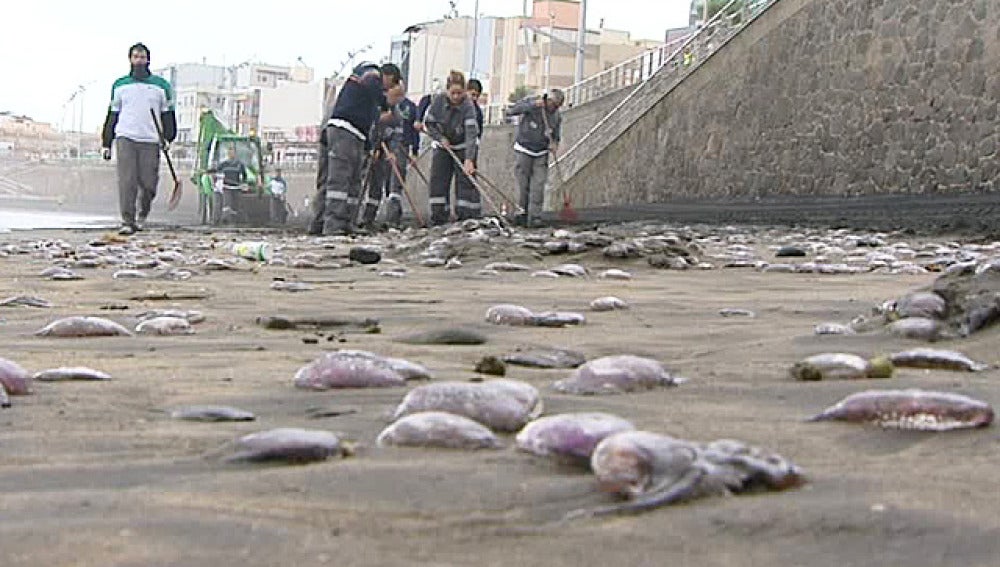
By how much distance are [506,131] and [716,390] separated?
40.1 metres

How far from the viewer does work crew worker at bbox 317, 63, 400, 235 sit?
12523mm

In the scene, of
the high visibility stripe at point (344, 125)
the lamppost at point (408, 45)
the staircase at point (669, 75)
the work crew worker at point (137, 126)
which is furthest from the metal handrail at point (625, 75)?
the lamppost at point (408, 45)

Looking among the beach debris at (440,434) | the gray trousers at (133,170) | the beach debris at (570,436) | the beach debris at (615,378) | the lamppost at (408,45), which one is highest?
the lamppost at (408,45)

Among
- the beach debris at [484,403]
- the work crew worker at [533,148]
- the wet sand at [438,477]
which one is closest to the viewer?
the wet sand at [438,477]

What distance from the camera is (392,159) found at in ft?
49.8

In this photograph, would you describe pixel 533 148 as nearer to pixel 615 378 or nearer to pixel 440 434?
pixel 615 378

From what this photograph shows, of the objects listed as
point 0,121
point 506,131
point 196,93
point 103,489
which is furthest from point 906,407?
point 0,121

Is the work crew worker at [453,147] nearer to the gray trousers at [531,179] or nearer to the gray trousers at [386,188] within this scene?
the gray trousers at [386,188]

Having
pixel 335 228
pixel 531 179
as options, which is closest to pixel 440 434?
pixel 335 228

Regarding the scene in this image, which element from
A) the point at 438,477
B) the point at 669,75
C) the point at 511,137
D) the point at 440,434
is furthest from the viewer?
the point at 511,137

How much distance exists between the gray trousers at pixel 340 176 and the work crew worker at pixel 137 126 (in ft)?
4.89

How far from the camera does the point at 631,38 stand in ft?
318

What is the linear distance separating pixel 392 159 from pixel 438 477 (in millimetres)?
13791

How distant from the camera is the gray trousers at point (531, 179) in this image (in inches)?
645
